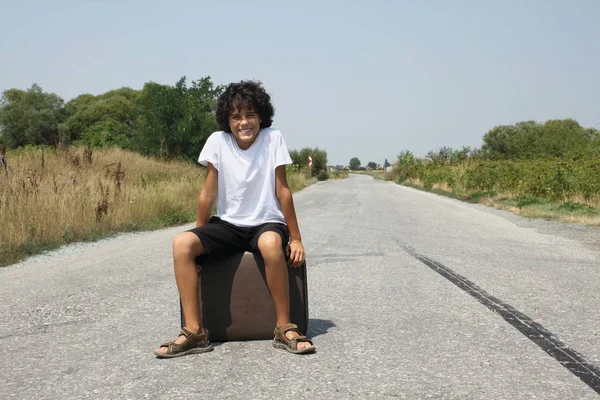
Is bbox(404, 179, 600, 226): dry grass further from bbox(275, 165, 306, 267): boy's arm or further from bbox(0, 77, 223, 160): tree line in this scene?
bbox(275, 165, 306, 267): boy's arm

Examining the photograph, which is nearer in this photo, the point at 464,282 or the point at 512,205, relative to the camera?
the point at 464,282

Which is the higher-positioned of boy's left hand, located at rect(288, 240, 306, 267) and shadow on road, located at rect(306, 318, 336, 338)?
boy's left hand, located at rect(288, 240, 306, 267)

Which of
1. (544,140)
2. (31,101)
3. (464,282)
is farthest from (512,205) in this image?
(31,101)

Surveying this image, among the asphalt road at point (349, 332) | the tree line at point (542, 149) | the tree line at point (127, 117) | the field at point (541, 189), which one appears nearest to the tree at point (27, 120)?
the tree line at point (127, 117)

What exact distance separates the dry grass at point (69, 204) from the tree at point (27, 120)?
1595 inches

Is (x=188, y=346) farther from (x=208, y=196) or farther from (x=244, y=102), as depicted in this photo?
(x=244, y=102)

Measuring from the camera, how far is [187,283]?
3.70m

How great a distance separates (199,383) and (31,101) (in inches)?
2542

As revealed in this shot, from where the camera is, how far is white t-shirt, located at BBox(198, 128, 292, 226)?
390cm

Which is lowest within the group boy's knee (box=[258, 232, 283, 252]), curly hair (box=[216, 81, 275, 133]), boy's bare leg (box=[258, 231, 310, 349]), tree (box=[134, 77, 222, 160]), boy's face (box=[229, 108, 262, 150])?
boy's bare leg (box=[258, 231, 310, 349])

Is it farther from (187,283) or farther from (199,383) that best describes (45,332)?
(199,383)

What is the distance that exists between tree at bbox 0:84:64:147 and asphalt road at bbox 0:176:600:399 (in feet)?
166

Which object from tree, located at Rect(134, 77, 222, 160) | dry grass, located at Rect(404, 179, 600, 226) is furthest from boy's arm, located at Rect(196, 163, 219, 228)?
tree, located at Rect(134, 77, 222, 160)

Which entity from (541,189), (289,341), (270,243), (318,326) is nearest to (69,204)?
(318,326)
